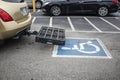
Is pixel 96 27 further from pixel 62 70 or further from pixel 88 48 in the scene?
pixel 62 70

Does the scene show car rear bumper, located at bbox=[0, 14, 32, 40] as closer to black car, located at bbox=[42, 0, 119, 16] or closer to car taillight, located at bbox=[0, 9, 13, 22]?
car taillight, located at bbox=[0, 9, 13, 22]

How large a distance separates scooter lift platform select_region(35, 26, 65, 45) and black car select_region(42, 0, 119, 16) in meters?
5.54

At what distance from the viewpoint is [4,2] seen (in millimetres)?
5902

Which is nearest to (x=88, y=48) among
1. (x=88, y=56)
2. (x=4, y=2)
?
(x=88, y=56)

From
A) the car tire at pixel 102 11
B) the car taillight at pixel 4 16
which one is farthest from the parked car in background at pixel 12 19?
the car tire at pixel 102 11

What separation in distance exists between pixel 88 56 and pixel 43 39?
1.37m

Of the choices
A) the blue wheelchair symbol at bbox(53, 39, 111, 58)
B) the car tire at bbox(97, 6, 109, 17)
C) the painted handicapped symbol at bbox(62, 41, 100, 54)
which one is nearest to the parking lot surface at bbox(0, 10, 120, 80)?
the blue wheelchair symbol at bbox(53, 39, 111, 58)

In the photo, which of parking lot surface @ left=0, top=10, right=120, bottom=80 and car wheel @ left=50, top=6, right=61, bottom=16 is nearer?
parking lot surface @ left=0, top=10, right=120, bottom=80

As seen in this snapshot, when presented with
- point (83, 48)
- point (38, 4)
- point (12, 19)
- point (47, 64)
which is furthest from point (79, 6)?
point (47, 64)

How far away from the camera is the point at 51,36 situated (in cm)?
658

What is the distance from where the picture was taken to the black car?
1263 centimetres

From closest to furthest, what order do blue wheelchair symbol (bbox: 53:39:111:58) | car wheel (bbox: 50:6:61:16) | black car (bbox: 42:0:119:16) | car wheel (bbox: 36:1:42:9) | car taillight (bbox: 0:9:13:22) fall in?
car taillight (bbox: 0:9:13:22), blue wheelchair symbol (bbox: 53:39:111:58), black car (bbox: 42:0:119:16), car wheel (bbox: 50:6:61:16), car wheel (bbox: 36:1:42:9)

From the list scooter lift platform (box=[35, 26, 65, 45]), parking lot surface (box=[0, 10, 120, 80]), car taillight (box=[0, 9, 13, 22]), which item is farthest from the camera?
scooter lift platform (box=[35, 26, 65, 45])

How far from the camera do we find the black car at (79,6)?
12.6 metres
